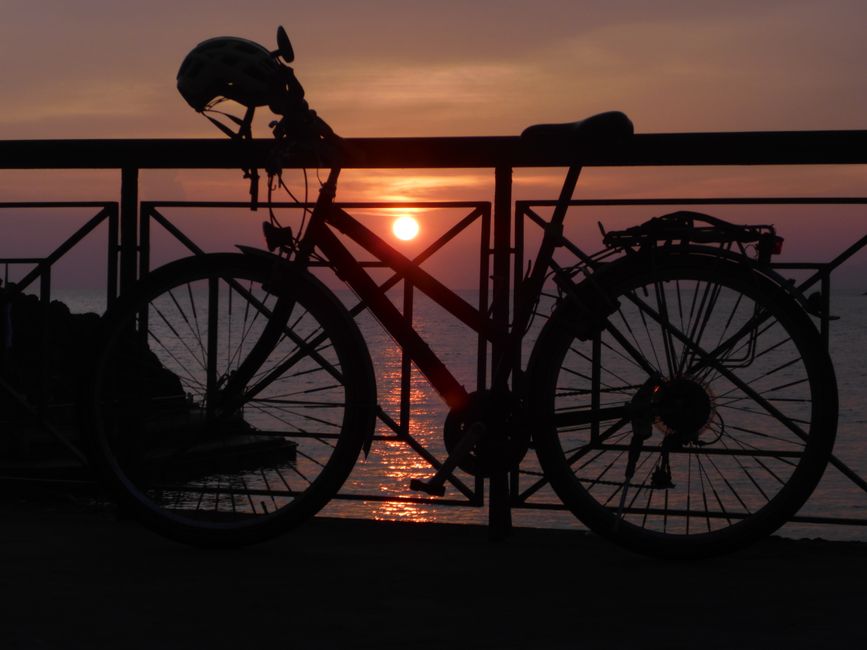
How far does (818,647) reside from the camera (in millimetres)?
2617

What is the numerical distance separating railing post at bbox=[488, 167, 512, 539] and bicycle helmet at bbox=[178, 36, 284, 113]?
811 millimetres

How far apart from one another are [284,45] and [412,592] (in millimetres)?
1510

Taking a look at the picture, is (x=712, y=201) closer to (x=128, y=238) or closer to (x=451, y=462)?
(x=451, y=462)

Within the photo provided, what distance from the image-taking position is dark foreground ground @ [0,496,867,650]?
268 cm

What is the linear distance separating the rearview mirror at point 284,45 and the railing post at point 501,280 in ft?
2.63

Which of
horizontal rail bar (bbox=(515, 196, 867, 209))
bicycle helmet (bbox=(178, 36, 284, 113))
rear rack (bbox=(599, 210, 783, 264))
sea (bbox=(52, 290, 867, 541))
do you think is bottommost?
sea (bbox=(52, 290, 867, 541))

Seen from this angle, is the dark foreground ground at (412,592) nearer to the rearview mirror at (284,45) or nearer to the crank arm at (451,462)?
the crank arm at (451,462)

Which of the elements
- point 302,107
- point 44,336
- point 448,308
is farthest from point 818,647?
point 44,336

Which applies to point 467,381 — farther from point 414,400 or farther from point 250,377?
point 250,377

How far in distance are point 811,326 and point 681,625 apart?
980mm

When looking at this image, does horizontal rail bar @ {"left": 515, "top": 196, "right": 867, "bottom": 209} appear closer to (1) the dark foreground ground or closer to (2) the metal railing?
(2) the metal railing

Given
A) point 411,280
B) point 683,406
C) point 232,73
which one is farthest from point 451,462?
point 232,73

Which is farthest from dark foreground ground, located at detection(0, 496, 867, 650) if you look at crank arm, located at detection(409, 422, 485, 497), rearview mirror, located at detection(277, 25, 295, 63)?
rearview mirror, located at detection(277, 25, 295, 63)

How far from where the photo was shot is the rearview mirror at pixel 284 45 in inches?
126
